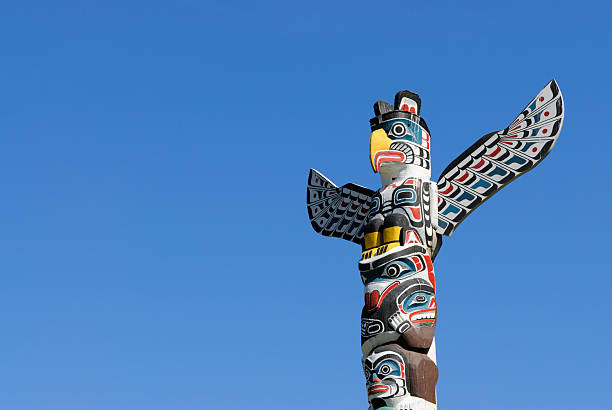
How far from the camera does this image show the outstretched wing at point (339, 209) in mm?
17922

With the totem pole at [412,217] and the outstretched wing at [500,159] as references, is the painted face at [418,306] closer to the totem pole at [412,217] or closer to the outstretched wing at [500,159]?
the totem pole at [412,217]

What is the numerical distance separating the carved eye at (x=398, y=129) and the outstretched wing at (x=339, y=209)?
1.80 meters

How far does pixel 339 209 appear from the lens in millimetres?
18234

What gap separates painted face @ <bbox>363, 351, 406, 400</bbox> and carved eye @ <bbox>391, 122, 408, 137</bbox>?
4.04 meters

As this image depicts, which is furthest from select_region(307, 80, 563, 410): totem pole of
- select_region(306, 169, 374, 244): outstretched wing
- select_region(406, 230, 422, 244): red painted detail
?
select_region(306, 169, 374, 244): outstretched wing

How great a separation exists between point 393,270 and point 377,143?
254 centimetres

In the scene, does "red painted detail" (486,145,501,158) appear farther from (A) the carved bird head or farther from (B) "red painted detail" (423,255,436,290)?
(B) "red painted detail" (423,255,436,290)

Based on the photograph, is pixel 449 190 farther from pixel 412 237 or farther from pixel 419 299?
pixel 419 299

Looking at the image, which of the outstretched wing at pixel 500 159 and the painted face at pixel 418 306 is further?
the outstretched wing at pixel 500 159

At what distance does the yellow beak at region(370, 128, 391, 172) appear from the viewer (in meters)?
16.4

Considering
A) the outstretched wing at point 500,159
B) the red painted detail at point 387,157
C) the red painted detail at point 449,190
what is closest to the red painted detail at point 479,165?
the outstretched wing at point 500,159

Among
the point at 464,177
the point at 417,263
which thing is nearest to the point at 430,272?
the point at 417,263

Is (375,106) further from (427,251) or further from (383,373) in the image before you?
(383,373)

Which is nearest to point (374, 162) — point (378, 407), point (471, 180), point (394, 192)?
point (394, 192)
